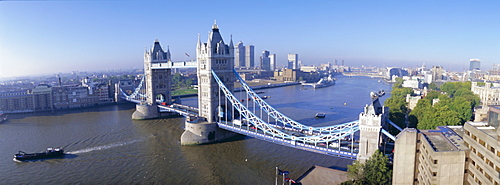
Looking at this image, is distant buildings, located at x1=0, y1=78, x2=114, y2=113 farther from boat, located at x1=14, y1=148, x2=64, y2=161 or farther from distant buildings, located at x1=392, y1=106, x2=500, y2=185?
distant buildings, located at x1=392, y1=106, x2=500, y2=185

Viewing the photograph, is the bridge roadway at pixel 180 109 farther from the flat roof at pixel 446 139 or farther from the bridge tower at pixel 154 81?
the flat roof at pixel 446 139

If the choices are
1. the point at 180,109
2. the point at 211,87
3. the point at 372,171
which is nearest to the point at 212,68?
the point at 211,87

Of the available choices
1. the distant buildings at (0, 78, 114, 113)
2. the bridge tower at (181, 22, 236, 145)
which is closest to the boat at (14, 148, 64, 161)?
the bridge tower at (181, 22, 236, 145)

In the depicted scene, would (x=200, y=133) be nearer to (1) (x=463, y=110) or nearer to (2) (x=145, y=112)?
(2) (x=145, y=112)

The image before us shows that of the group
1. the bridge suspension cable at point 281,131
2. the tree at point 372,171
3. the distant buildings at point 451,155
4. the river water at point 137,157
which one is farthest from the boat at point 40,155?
the distant buildings at point 451,155

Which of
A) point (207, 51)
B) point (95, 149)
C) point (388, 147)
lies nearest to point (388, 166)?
point (388, 147)

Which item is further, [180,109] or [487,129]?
[180,109]
